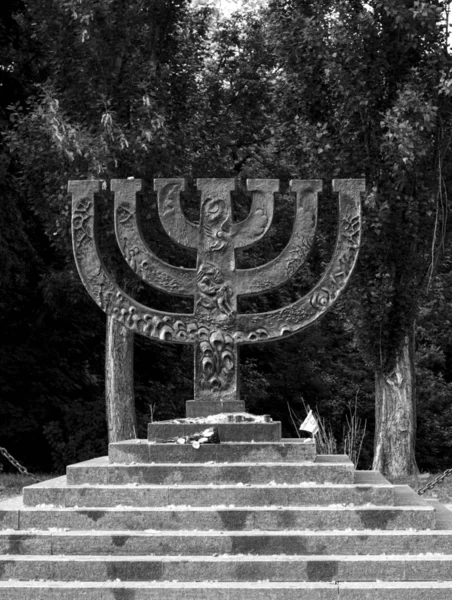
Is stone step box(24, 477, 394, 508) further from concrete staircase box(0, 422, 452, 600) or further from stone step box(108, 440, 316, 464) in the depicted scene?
stone step box(108, 440, 316, 464)

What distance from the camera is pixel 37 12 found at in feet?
47.5

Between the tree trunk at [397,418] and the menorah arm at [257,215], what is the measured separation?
6.06 m

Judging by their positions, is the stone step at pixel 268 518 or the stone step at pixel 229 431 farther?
the stone step at pixel 229 431

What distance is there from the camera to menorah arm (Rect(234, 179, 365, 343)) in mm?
8273

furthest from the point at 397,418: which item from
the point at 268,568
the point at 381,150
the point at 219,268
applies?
the point at 268,568

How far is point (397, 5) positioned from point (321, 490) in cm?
740

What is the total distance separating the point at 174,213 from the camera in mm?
8344

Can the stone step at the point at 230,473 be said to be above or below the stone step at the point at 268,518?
above

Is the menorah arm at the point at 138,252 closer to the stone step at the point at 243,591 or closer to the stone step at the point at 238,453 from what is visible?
the stone step at the point at 238,453

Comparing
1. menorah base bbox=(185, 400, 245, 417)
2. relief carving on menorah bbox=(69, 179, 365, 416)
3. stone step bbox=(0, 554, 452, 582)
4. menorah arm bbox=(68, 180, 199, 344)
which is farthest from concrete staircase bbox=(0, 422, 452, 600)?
menorah arm bbox=(68, 180, 199, 344)

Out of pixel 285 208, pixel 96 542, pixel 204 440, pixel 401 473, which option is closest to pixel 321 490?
pixel 204 440

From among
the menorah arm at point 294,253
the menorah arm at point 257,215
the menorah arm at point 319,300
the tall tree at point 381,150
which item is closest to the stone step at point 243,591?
the menorah arm at point 319,300

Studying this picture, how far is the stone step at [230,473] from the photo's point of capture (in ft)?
24.0

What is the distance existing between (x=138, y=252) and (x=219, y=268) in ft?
2.11
